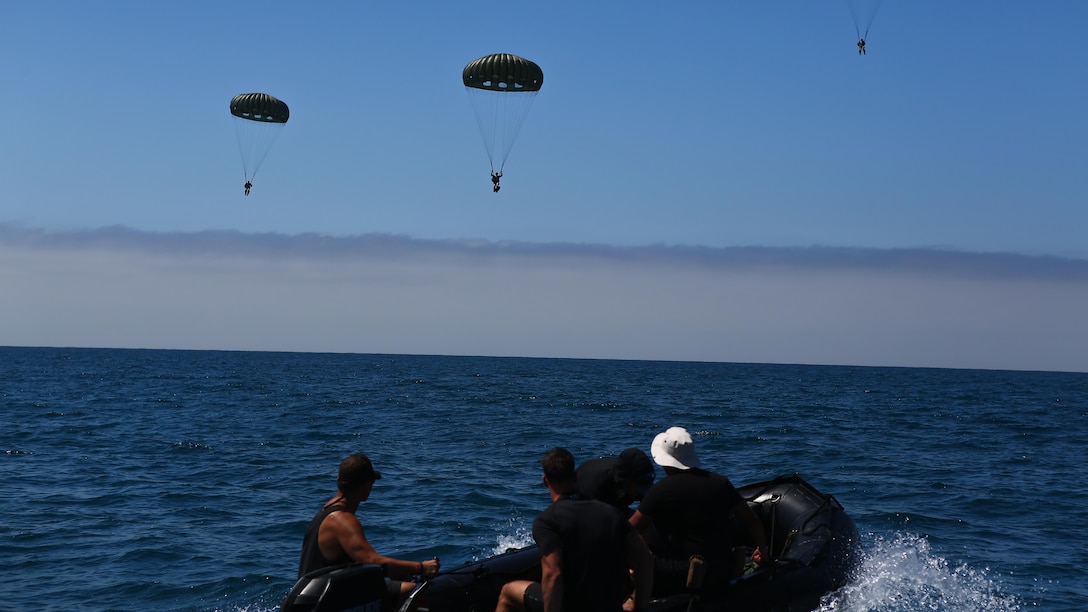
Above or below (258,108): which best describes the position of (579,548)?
below

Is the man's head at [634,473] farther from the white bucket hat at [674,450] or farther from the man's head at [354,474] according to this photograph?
the man's head at [354,474]

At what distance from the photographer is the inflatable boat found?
627 centimetres

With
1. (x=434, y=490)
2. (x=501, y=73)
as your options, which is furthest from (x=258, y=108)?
(x=434, y=490)

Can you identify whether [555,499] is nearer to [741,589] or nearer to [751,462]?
[741,589]

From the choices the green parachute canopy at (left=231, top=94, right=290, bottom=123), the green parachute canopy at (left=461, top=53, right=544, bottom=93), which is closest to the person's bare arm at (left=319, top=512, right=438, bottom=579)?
the green parachute canopy at (left=461, top=53, right=544, bottom=93)

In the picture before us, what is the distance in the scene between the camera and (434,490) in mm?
18234

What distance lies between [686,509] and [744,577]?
58.9 inches

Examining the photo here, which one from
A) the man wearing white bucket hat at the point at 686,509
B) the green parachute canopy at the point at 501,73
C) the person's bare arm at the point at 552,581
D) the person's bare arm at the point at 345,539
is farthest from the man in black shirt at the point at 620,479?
the green parachute canopy at the point at 501,73

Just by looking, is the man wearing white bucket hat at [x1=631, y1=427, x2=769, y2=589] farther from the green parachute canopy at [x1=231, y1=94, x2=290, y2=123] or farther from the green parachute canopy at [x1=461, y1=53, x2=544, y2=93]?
the green parachute canopy at [x1=231, y1=94, x2=290, y2=123]

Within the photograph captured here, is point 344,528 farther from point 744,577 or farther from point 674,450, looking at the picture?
point 744,577

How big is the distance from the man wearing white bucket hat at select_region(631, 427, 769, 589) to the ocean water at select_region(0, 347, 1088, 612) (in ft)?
9.27

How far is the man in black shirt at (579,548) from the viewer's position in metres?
5.68

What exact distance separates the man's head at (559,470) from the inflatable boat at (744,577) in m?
1.51

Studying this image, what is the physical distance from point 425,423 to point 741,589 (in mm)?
26465
